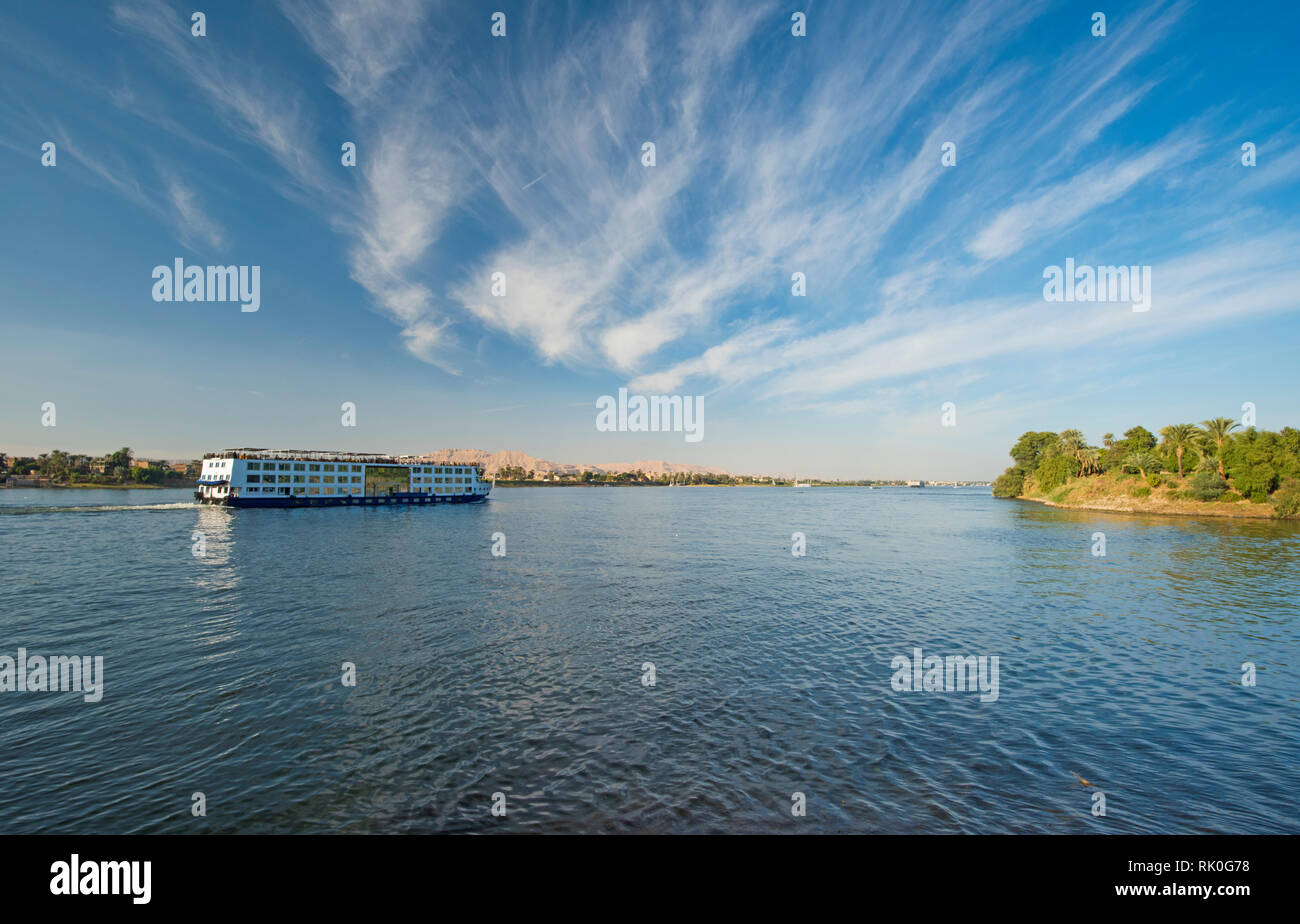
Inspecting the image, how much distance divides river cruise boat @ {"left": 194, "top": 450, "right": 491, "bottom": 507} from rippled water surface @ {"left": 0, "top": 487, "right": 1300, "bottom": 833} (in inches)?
3451

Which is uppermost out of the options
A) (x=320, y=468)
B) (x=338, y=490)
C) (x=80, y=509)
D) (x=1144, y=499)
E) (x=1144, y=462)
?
(x=320, y=468)

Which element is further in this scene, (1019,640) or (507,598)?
(507,598)

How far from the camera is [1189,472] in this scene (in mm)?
113562

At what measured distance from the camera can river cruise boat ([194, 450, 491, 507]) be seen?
4685 inches

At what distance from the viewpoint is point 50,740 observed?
50.0 ft

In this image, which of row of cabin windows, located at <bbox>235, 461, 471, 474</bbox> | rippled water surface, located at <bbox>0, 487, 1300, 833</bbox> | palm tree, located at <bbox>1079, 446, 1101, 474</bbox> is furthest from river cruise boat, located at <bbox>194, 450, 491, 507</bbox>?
palm tree, located at <bbox>1079, 446, 1101, 474</bbox>

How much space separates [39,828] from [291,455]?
146 metres

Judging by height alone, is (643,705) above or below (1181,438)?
below

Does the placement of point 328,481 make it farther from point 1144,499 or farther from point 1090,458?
point 1090,458

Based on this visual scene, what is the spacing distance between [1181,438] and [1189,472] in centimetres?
782

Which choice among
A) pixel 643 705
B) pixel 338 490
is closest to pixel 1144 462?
pixel 643 705
